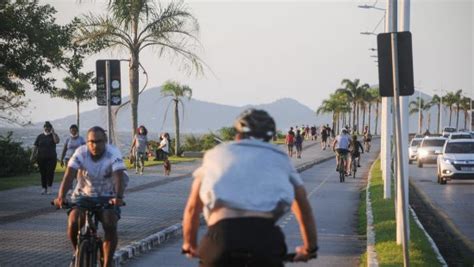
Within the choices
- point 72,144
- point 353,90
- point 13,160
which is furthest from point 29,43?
point 353,90

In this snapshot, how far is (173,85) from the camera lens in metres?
53.7

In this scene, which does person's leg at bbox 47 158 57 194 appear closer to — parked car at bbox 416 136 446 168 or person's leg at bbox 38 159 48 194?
person's leg at bbox 38 159 48 194

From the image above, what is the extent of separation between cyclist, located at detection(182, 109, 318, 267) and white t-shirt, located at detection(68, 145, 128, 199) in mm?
3746

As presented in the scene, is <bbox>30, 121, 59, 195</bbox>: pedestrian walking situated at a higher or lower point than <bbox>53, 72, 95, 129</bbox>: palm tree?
lower

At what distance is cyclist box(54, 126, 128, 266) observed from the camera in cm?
826

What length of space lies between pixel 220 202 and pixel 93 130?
4.12m

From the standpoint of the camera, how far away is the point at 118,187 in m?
8.36

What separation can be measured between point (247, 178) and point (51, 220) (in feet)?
35.6

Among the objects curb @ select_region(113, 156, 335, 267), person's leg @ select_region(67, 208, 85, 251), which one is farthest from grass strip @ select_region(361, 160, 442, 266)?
person's leg @ select_region(67, 208, 85, 251)

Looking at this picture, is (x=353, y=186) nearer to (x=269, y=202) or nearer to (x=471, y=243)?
(x=471, y=243)

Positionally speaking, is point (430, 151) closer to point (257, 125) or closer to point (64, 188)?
point (64, 188)

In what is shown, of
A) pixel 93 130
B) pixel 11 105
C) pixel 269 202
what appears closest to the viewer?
pixel 269 202

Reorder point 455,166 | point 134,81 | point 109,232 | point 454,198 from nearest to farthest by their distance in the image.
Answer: point 109,232 → point 454,198 → point 455,166 → point 134,81

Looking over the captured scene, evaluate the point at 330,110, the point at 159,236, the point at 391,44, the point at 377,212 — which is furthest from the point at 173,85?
the point at 330,110
